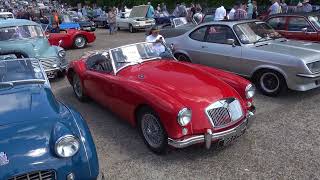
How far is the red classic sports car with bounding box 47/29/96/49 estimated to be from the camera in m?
14.4

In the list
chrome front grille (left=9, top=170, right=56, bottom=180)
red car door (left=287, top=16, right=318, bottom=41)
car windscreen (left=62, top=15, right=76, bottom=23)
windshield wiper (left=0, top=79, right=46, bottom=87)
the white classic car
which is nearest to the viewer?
chrome front grille (left=9, top=170, right=56, bottom=180)

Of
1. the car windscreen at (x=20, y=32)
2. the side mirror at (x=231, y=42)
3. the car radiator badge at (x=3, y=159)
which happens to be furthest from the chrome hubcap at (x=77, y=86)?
the car radiator badge at (x=3, y=159)

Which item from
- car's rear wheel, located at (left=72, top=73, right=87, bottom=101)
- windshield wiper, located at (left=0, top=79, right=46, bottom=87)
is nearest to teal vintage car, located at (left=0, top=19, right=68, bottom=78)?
car's rear wheel, located at (left=72, top=73, right=87, bottom=101)

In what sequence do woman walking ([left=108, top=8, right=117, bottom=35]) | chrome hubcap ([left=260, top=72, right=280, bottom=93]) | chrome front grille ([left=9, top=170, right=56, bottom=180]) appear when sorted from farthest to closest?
woman walking ([left=108, top=8, right=117, bottom=35]) < chrome hubcap ([left=260, top=72, right=280, bottom=93]) < chrome front grille ([left=9, top=170, right=56, bottom=180])

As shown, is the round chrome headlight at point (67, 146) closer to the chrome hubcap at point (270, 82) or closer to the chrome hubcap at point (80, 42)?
the chrome hubcap at point (270, 82)

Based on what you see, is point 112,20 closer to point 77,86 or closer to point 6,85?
point 77,86

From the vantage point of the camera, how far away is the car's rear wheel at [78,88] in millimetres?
7113

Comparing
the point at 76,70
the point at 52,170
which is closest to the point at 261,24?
the point at 76,70

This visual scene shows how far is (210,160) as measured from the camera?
4.60m

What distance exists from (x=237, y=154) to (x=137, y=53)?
8.24ft

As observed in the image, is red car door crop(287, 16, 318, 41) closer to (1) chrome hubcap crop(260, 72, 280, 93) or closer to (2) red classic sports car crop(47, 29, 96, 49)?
(1) chrome hubcap crop(260, 72, 280, 93)

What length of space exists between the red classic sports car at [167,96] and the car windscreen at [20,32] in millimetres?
4696

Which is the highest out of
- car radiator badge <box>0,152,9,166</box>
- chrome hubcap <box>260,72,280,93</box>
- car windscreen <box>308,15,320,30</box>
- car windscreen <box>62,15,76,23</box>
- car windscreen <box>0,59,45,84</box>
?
car windscreen <box>308,15,320,30</box>

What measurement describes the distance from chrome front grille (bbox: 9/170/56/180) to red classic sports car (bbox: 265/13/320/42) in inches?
320
